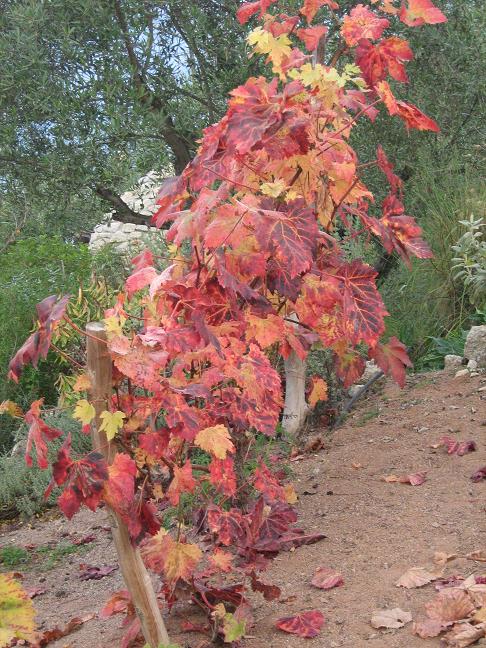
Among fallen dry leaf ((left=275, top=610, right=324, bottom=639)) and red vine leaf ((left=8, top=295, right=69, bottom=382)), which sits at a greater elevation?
red vine leaf ((left=8, top=295, right=69, bottom=382))

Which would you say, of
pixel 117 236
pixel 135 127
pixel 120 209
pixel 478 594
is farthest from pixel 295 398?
pixel 117 236

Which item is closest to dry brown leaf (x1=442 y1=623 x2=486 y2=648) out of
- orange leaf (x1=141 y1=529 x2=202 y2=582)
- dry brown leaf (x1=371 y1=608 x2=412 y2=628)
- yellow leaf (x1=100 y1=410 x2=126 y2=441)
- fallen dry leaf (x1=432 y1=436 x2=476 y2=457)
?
dry brown leaf (x1=371 y1=608 x2=412 y2=628)

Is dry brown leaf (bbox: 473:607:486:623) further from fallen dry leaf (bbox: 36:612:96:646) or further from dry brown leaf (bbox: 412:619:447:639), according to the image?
fallen dry leaf (bbox: 36:612:96:646)

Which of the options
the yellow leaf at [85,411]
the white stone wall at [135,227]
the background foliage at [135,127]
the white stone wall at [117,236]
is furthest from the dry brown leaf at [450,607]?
the white stone wall at [117,236]

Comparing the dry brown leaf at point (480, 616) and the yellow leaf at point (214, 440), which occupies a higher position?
the yellow leaf at point (214, 440)

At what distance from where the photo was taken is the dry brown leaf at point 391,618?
2527 millimetres

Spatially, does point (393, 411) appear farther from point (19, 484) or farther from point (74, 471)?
point (74, 471)

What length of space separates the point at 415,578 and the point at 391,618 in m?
0.23

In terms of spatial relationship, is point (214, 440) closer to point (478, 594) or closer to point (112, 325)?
point (112, 325)

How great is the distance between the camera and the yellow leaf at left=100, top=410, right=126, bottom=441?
217cm

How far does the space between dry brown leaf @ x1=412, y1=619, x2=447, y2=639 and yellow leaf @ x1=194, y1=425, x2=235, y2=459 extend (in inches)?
29.0

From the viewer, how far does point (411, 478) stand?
361 centimetres

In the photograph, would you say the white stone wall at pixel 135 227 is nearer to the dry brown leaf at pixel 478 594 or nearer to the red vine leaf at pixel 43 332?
the red vine leaf at pixel 43 332

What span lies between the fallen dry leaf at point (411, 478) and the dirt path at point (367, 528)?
1.1 inches
